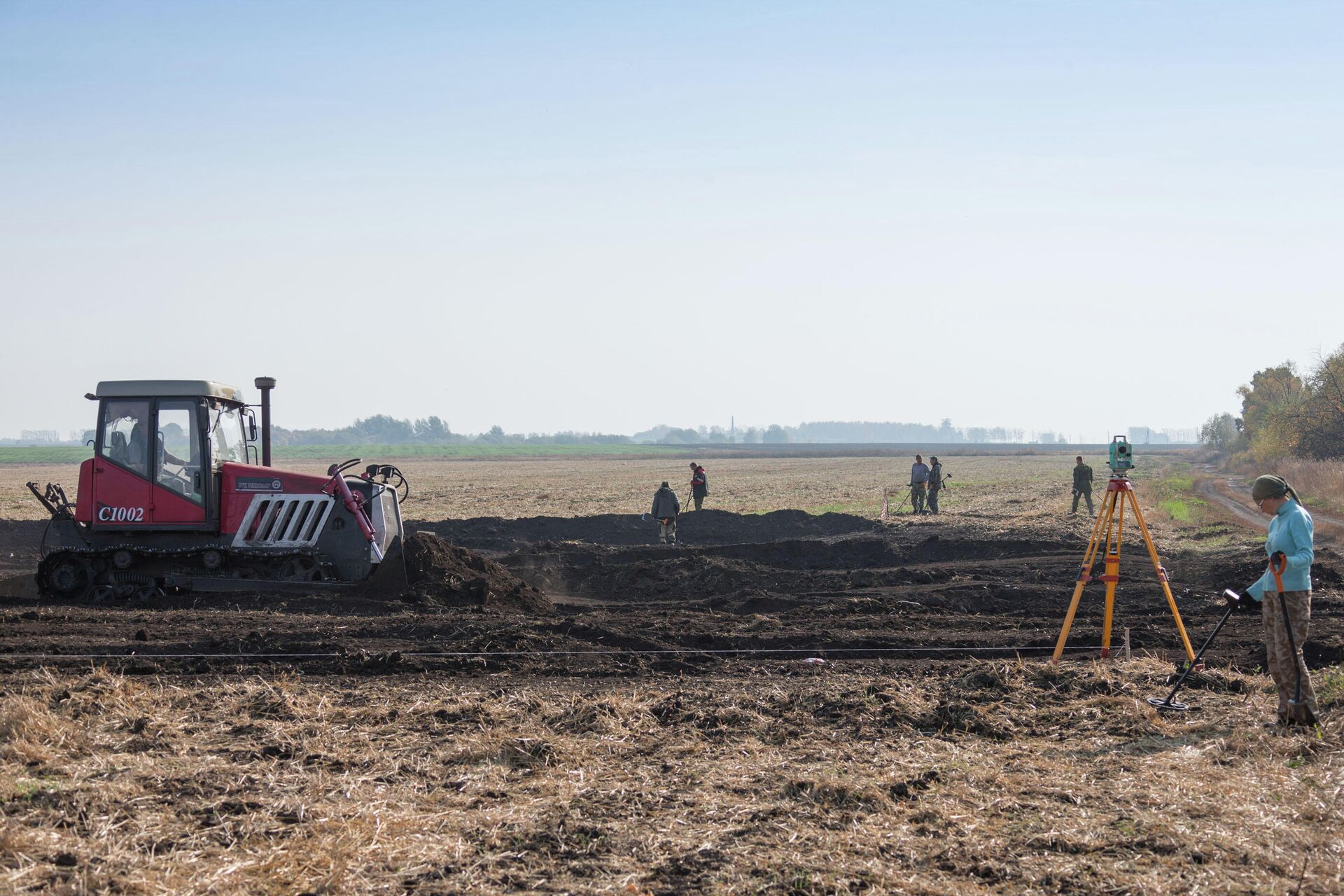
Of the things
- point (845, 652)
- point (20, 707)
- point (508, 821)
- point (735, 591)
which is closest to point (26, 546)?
point (735, 591)

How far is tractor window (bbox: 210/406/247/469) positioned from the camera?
→ 13469mm

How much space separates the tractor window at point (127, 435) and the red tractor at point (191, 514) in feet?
0.04

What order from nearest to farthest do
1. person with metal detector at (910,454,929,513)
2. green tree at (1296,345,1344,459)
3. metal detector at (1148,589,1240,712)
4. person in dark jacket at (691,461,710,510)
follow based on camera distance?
metal detector at (1148,589,1240,712)
person in dark jacket at (691,461,710,510)
person with metal detector at (910,454,929,513)
green tree at (1296,345,1344,459)

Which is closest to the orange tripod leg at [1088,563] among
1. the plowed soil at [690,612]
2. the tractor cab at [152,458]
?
the plowed soil at [690,612]

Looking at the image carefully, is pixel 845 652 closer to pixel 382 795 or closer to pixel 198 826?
pixel 382 795

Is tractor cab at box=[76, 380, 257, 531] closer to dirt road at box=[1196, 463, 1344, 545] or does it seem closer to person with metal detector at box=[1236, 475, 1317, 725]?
person with metal detector at box=[1236, 475, 1317, 725]

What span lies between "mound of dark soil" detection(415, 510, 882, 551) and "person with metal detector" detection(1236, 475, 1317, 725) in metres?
16.3

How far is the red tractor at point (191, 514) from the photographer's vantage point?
43.1ft

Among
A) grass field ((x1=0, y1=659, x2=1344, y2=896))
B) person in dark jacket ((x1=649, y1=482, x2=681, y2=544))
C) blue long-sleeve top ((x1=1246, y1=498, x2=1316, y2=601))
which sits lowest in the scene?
grass field ((x1=0, y1=659, x2=1344, y2=896))

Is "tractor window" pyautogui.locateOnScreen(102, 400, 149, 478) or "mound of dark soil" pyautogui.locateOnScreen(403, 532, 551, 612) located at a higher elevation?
"tractor window" pyautogui.locateOnScreen(102, 400, 149, 478)

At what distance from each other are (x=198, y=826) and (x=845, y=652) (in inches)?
250

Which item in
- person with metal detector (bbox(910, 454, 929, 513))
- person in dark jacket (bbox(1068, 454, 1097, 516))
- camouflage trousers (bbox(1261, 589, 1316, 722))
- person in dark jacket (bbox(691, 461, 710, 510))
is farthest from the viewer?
person with metal detector (bbox(910, 454, 929, 513))

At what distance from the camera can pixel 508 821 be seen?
18.5 ft

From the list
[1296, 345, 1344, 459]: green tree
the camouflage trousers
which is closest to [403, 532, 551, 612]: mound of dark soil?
the camouflage trousers
